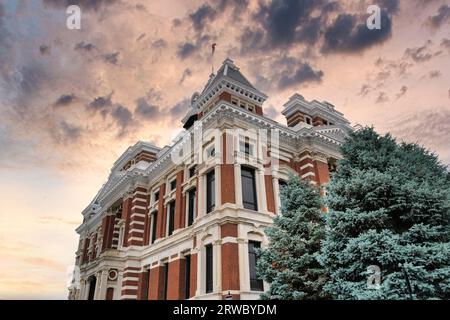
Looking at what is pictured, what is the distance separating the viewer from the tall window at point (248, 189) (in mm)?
18000

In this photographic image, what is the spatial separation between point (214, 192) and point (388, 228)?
9.90m

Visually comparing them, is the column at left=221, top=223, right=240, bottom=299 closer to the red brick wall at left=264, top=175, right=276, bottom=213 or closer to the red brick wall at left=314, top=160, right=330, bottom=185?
the red brick wall at left=264, top=175, right=276, bottom=213

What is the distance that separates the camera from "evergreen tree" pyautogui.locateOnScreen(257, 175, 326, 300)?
39.9 ft

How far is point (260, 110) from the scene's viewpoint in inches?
845

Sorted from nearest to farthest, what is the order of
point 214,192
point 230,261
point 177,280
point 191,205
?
point 230,261 → point 214,192 → point 177,280 → point 191,205

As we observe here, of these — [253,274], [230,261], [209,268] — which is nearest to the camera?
[230,261]

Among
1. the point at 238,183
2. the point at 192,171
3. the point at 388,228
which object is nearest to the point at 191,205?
the point at 192,171

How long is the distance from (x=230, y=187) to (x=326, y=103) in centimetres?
1359

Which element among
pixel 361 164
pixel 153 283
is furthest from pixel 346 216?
pixel 153 283

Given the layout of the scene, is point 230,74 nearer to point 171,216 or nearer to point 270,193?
point 270,193

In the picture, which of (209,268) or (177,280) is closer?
(209,268)

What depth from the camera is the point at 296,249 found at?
12.7 m

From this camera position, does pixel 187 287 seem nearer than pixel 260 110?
Yes
